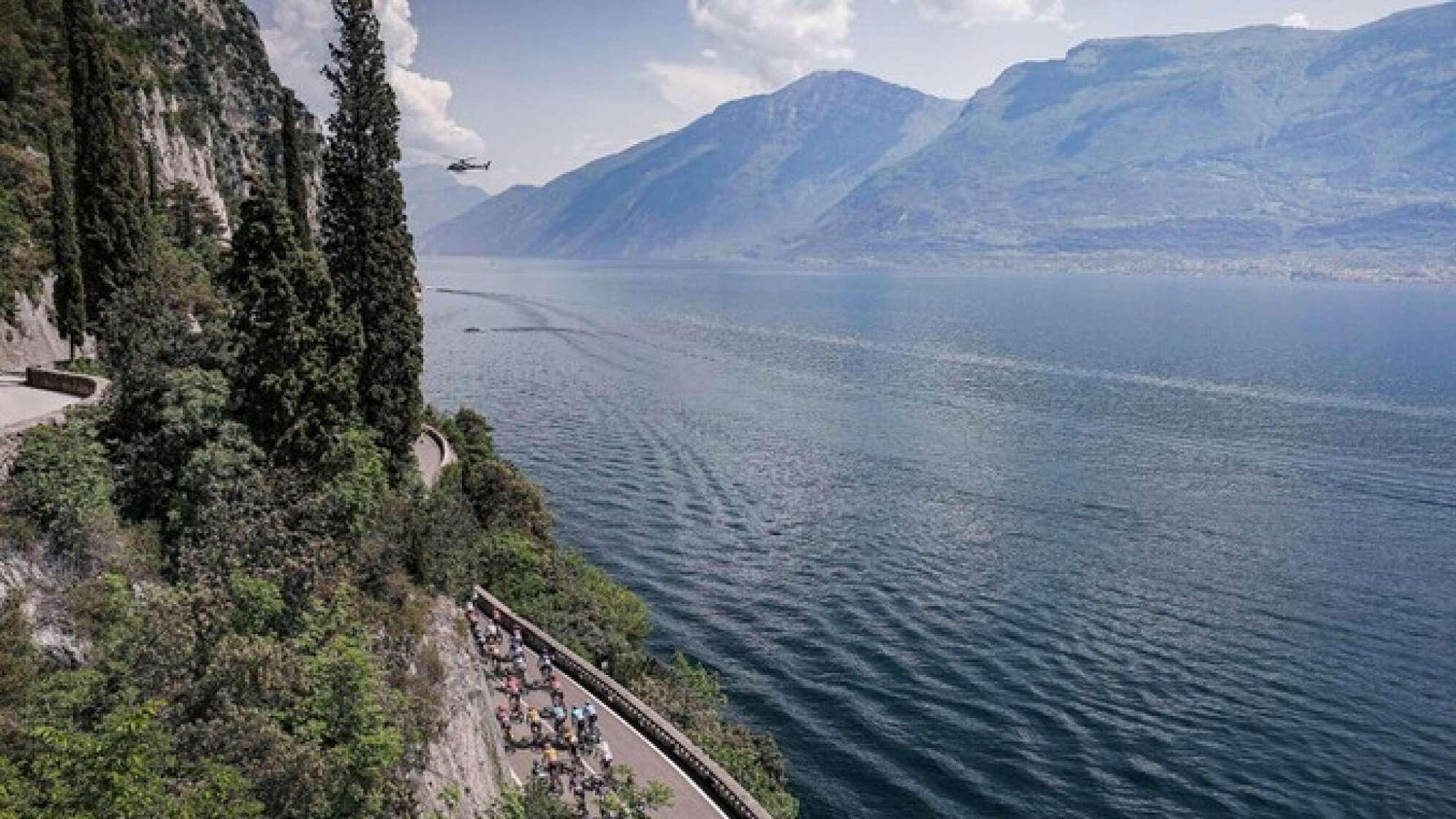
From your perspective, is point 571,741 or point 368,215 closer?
point 571,741

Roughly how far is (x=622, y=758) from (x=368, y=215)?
2350 centimetres

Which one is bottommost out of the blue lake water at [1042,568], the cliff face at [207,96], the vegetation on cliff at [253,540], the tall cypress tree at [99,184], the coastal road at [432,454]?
the blue lake water at [1042,568]

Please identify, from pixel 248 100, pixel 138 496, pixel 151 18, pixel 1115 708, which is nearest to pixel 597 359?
pixel 248 100

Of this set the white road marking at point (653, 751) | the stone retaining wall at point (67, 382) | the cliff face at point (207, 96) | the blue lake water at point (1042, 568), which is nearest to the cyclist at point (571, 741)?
the white road marking at point (653, 751)

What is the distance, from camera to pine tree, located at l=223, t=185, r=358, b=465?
26.1m

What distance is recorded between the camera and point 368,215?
3809cm

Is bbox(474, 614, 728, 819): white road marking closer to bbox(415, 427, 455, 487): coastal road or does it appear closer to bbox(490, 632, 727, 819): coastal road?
bbox(490, 632, 727, 819): coastal road

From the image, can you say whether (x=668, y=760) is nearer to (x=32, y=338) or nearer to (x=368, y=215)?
(x=368, y=215)

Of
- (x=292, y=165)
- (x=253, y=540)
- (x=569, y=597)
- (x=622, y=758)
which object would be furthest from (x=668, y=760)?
(x=292, y=165)

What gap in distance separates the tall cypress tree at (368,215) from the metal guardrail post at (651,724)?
833 centimetres

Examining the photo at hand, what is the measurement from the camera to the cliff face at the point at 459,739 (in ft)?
71.6

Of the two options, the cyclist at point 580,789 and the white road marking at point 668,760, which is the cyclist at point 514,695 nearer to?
the white road marking at point 668,760

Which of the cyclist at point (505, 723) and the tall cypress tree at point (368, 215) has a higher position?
the tall cypress tree at point (368, 215)

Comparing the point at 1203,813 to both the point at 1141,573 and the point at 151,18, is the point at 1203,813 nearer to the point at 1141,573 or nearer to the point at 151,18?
the point at 1141,573
